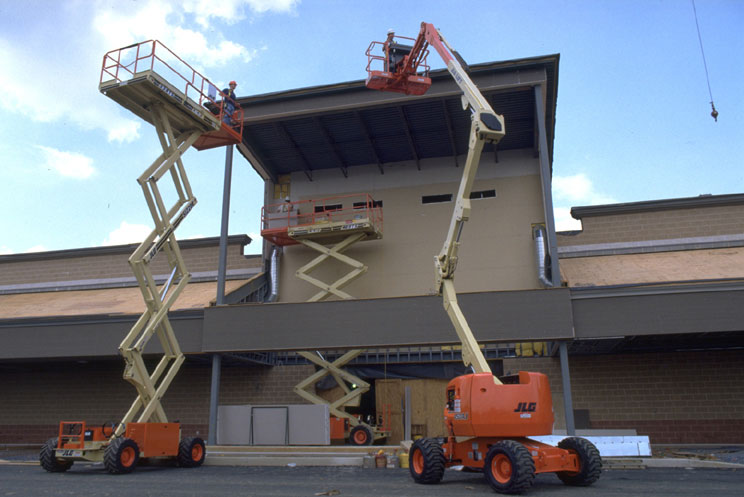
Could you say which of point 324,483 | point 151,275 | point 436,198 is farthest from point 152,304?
point 436,198

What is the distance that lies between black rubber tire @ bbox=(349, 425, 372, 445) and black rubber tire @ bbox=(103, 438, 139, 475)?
26.5 feet

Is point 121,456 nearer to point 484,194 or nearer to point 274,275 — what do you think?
point 274,275

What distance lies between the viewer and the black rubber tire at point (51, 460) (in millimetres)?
14016

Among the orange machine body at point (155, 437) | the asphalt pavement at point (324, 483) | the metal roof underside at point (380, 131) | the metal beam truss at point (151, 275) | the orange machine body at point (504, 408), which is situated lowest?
the asphalt pavement at point (324, 483)

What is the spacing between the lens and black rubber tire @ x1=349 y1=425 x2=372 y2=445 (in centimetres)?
1988

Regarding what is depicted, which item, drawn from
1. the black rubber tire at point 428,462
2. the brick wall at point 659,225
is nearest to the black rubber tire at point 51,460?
the black rubber tire at point 428,462

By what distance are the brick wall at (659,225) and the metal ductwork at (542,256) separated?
1.16 meters

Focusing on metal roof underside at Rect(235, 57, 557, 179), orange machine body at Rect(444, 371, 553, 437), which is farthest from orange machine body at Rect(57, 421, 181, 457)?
metal roof underside at Rect(235, 57, 557, 179)

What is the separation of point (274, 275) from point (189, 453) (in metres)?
10.7

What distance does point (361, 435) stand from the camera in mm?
19938

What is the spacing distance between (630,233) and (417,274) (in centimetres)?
880

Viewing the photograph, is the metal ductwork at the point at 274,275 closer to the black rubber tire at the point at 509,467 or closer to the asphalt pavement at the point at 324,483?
the asphalt pavement at the point at 324,483

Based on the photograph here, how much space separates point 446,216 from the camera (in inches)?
982

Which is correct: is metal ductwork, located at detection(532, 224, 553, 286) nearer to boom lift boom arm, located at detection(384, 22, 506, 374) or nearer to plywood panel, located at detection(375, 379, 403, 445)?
plywood panel, located at detection(375, 379, 403, 445)
